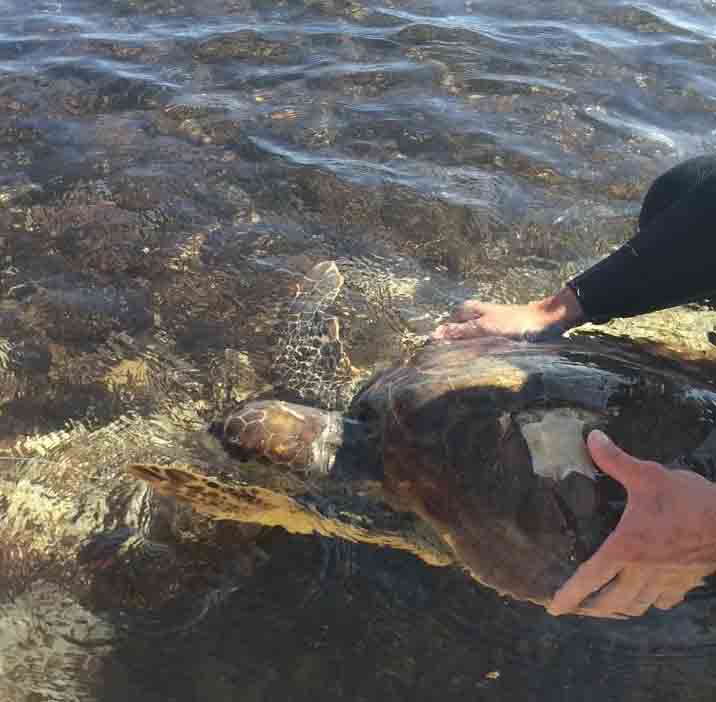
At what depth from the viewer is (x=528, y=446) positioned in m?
2.01

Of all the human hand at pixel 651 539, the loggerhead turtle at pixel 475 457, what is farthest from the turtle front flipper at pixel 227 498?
the human hand at pixel 651 539

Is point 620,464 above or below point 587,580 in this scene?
above

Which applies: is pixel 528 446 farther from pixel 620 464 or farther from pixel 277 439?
pixel 277 439

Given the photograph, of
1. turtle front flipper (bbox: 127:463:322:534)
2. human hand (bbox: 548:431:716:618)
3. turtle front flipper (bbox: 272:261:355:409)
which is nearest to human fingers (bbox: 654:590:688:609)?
human hand (bbox: 548:431:716:618)

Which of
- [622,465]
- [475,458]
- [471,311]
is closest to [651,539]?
[622,465]

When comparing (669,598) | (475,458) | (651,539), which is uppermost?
(651,539)

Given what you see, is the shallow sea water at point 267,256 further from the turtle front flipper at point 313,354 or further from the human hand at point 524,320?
the human hand at point 524,320

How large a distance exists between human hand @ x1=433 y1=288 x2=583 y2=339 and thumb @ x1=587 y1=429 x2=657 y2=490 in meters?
0.87

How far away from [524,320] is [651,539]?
112cm

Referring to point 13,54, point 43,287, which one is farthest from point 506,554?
point 13,54

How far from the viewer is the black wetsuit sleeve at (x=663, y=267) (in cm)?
237

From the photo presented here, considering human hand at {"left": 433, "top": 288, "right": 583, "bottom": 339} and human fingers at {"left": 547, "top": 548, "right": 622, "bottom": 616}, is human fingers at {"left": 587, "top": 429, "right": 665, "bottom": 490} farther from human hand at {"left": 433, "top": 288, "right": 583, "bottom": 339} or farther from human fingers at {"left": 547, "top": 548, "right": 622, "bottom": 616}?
human hand at {"left": 433, "top": 288, "right": 583, "bottom": 339}

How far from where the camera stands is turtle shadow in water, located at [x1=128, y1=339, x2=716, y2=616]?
1.98 metres

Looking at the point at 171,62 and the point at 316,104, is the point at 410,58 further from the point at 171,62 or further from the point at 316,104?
the point at 171,62
